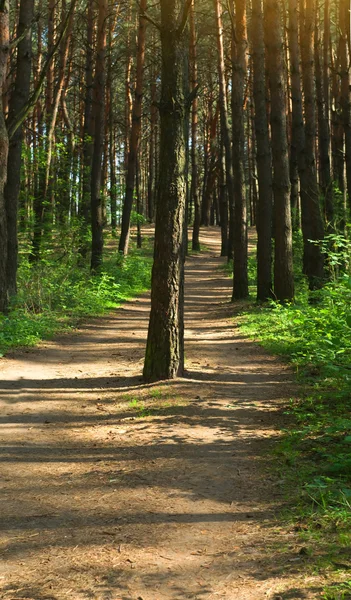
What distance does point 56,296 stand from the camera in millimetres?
14109

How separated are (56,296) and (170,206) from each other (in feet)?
24.4

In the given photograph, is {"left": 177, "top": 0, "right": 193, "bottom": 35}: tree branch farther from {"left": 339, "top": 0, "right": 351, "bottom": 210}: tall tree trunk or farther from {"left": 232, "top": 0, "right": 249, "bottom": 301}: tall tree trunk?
{"left": 339, "top": 0, "right": 351, "bottom": 210}: tall tree trunk

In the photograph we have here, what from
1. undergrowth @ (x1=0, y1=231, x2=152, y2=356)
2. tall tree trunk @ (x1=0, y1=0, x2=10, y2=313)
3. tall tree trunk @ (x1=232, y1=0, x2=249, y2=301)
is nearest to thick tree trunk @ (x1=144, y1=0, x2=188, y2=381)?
undergrowth @ (x1=0, y1=231, x2=152, y2=356)

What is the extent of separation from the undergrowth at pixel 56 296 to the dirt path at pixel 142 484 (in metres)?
1.96

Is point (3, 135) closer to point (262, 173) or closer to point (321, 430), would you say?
point (262, 173)

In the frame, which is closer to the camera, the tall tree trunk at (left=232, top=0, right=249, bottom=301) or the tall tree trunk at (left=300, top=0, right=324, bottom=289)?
the tall tree trunk at (left=300, top=0, right=324, bottom=289)

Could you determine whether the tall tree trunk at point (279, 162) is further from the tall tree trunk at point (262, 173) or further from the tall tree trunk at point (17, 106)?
the tall tree trunk at point (17, 106)

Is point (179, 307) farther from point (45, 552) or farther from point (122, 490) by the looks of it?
point (45, 552)

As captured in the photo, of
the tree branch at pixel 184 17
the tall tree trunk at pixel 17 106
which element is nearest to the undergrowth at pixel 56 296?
the tall tree trunk at pixel 17 106

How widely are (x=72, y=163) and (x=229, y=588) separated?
69.0 feet

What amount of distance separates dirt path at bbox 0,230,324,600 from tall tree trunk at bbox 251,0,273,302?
601 centimetres

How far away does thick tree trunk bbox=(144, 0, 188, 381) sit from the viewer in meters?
7.25

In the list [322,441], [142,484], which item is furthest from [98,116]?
[142,484]

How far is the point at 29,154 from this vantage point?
18.8 m
